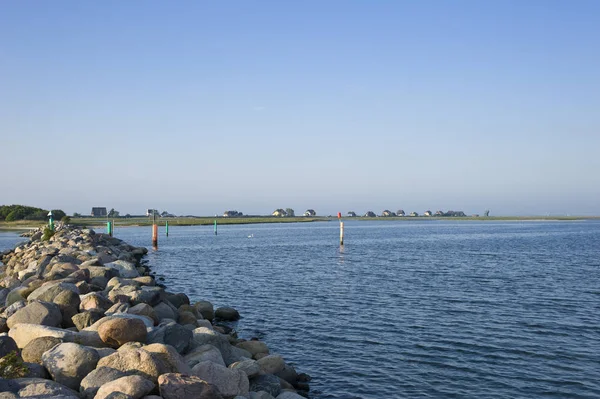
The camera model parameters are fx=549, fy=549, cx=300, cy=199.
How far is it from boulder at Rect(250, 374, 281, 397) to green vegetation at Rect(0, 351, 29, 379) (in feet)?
14.2

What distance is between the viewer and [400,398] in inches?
527

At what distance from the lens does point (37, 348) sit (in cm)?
977

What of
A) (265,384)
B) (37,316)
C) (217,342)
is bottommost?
(265,384)

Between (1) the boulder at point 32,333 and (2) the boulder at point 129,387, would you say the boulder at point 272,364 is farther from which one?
(2) the boulder at point 129,387

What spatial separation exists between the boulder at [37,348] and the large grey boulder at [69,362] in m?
0.33

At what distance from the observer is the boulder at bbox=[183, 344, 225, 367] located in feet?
36.0

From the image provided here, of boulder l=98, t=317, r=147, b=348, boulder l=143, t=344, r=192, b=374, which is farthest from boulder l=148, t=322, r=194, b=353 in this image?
boulder l=143, t=344, r=192, b=374

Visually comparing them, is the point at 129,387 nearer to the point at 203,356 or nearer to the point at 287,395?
the point at 203,356

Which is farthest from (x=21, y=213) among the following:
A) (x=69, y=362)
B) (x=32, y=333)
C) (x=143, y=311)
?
(x=69, y=362)

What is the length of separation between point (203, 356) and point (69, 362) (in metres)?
2.77

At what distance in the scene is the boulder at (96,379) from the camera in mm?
8375

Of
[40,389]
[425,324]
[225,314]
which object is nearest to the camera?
[40,389]

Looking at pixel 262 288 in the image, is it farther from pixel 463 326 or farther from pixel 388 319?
pixel 463 326

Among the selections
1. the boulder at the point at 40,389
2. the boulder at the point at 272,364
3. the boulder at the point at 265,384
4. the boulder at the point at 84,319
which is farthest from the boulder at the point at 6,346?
the boulder at the point at 272,364
